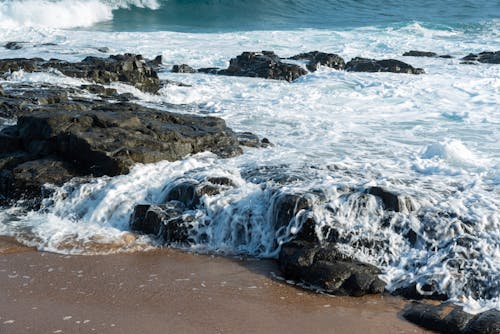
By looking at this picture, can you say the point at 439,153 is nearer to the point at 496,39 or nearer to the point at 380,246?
the point at 380,246

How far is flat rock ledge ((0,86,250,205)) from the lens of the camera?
21.8 ft

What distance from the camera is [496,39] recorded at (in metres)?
22.9

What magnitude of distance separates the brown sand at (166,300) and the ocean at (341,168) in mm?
317

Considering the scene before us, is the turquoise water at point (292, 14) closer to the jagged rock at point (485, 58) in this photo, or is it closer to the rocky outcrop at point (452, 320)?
the jagged rock at point (485, 58)

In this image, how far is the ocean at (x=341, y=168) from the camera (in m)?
5.15

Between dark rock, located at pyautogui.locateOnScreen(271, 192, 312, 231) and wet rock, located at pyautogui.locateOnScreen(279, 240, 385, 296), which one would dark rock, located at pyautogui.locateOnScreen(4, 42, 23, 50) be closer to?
dark rock, located at pyautogui.locateOnScreen(271, 192, 312, 231)

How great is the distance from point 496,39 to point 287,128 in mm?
16677

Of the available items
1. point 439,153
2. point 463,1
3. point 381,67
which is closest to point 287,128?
point 439,153

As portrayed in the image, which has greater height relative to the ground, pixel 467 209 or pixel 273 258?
pixel 467 209

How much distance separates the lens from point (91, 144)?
6.77m

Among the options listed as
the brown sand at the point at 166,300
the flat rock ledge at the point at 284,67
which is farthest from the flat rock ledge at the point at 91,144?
the flat rock ledge at the point at 284,67

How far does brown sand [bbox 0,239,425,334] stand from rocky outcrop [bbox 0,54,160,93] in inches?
297

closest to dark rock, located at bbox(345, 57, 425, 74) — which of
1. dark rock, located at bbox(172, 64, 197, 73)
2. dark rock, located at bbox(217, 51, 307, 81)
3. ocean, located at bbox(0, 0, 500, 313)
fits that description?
ocean, located at bbox(0, 0, 500, 313)

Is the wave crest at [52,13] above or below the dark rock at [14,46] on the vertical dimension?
above
